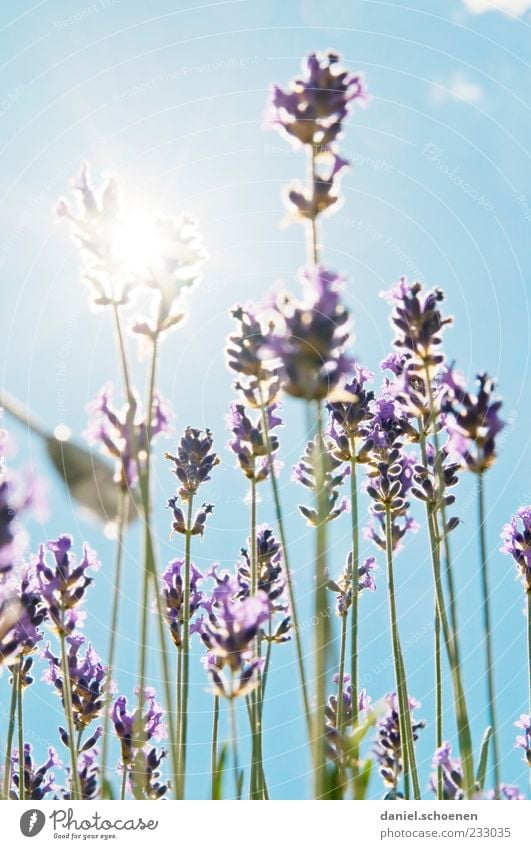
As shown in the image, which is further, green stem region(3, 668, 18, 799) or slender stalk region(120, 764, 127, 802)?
slender stalk region(120, 764, 127, 802)

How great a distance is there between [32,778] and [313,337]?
1.49m

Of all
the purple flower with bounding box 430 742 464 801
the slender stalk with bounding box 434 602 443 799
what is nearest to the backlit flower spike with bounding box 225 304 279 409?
the slender stalk with bounding box 434 602 443 799

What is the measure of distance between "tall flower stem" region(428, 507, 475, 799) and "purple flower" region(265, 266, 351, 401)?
67cm

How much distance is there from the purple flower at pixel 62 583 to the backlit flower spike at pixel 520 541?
108 cm

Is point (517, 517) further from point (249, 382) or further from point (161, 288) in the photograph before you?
point (161, 288)

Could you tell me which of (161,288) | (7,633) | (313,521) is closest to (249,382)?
(161,288)

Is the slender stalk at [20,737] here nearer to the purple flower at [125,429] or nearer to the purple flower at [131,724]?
the purple flower at [131,724]

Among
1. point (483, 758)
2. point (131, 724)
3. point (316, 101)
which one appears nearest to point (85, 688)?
point (131, 724)

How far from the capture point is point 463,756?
158cm

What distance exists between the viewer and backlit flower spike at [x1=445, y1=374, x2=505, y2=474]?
1635mm

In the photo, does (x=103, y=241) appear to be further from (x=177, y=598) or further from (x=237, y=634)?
(x=177, y=598)

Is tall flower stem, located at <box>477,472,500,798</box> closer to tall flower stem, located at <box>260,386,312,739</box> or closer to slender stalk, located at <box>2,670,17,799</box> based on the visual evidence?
tall flower stem, located at <box>260,386,312,739</box>

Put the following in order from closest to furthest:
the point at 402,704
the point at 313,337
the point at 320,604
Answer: the point at 320,604 → the point at 313,337 → the point at 402,704

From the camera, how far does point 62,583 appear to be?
1.68m
